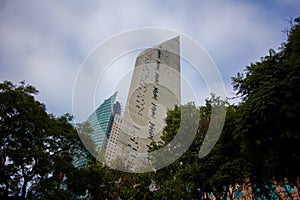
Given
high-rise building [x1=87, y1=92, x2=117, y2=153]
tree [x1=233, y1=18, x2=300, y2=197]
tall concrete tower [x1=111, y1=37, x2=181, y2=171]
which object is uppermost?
tall concrete tower [x1=111, y1=37, x2=181, y2=171]

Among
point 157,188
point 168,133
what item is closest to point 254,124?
point 168,133

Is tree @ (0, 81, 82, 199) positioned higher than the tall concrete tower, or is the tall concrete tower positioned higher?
the tall concrete tower

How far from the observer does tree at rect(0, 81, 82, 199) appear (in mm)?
11047

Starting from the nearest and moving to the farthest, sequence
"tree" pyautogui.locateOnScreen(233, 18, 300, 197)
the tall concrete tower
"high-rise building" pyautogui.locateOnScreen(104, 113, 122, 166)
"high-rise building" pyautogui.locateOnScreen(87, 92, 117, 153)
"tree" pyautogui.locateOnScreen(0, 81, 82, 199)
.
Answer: "tree" pyautogui.locateOnScreen(233, 18, 300, 197)
"tree" pyautogui.locateOnScreen(0, 81, 82, 199)
"high-rise building" pyautogui.locateOnScreen(87, 92, 117, 153)
the tall concrete tower
"high-rise building" pyautogui.locateOnScreen(104, 113, 122, 166)

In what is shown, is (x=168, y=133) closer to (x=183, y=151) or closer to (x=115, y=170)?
(x=183, y=151)

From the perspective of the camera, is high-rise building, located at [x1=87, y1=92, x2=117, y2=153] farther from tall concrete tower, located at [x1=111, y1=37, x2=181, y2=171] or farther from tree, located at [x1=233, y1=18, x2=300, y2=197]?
tree, located at [x1=233, y1=18, x2=300, y2=197]

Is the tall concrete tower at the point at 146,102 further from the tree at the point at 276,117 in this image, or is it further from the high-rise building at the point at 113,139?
the tree at the point at 276,117

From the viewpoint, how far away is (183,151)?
11.5m

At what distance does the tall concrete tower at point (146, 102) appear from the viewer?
1664cm

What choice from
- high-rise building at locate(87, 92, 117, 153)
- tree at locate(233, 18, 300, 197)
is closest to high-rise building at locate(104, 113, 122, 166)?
high-rise building at locate(87, 92, 117, 153)

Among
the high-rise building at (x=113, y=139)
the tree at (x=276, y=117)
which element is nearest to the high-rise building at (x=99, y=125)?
→ the high-rise building at (x=113, y=139)

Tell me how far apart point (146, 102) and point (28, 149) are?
394 inches

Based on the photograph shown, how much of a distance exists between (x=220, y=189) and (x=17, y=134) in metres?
8.59

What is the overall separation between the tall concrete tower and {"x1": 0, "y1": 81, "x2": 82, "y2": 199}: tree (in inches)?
172
